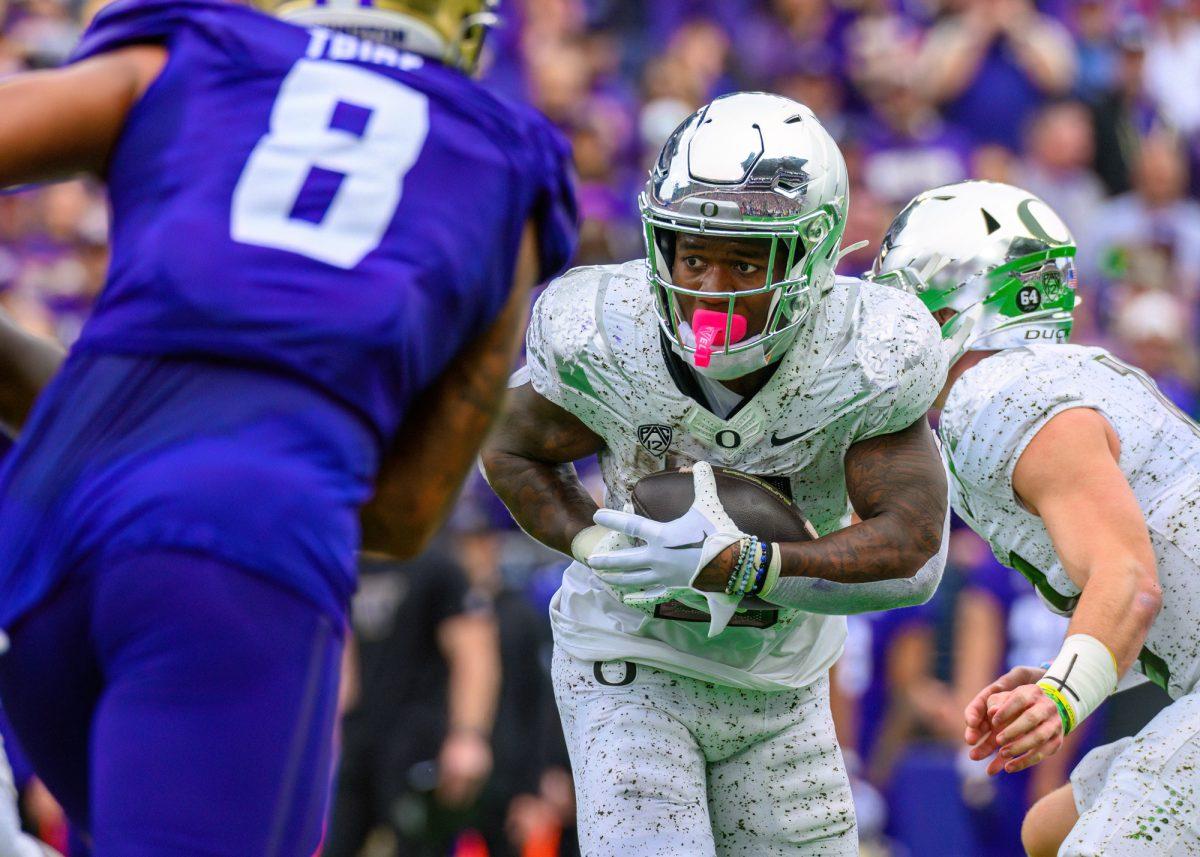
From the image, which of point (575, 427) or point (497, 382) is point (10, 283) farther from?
point (497, 382)

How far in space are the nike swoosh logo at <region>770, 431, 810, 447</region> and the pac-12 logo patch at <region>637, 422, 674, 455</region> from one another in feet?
0.66

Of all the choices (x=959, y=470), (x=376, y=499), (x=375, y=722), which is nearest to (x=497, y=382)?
(x=376, y=499)

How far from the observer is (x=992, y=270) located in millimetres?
3742

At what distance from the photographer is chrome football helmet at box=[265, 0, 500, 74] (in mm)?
2258

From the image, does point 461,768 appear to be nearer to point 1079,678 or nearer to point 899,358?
point 899,358

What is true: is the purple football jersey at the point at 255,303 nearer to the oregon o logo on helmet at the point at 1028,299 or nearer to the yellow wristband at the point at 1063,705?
the yellow wristband at the point at 1063,705

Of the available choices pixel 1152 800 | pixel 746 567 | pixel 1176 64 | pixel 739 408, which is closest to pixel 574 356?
pixel 739 408

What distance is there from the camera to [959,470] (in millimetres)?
3488

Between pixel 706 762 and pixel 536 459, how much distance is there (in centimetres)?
71

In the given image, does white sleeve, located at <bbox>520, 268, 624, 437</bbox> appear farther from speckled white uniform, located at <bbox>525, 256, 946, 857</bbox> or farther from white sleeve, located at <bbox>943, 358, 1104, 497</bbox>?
white sleeve, located at <bbox>943, 358, 1104, 497</bbox>

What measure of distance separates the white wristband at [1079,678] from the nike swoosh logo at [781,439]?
0.64m

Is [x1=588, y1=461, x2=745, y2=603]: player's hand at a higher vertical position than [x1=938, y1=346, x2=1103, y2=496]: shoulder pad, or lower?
lower

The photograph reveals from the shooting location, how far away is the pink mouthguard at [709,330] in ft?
10.6

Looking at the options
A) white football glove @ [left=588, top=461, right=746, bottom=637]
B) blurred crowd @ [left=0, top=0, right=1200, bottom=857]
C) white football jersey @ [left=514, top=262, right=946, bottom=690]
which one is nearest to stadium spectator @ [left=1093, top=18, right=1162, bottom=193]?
blurred crowd @ [left=0, top=0, right=1200, bottom=857]
